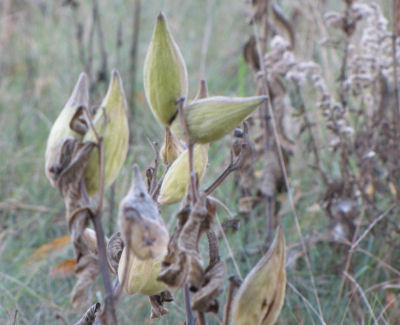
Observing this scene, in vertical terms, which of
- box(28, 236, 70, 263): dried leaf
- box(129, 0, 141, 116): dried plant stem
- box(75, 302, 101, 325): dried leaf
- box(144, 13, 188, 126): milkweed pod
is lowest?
box(28, 236, 70, 263): dried leaf

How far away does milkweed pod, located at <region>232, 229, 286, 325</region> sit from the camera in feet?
1.51

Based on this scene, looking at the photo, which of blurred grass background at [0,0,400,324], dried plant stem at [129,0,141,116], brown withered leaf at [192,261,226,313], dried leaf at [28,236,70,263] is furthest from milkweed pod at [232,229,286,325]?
dried plant stem at [129,0,141,116]

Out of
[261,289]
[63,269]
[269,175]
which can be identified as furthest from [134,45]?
[261,289]

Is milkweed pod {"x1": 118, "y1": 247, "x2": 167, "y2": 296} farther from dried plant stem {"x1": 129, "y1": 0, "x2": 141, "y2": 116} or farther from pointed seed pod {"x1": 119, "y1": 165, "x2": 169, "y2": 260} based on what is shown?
dried plant stem {"x1": 129, "y1": 0, "x2": 141, "y2": 116}

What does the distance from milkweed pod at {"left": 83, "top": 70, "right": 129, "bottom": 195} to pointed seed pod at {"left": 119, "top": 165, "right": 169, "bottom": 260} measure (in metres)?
0.04

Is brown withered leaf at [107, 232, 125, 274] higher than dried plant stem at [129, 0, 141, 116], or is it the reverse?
dried plant stem at [129, 0, 141, 116]

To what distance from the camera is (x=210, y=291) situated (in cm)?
43

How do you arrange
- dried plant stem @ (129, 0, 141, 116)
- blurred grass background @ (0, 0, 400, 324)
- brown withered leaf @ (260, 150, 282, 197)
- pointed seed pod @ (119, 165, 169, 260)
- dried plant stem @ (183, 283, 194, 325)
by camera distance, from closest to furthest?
pointed seed pod @ (119, 165, 169, 260) → dried plant stem @ (183, 283, 194, 325) → blurred grass background @ (0, 0, 400, 324) → brown withered leaf @ (260, 150, 282, 197) → dried plant stem @ (129, 0, 141, 116)

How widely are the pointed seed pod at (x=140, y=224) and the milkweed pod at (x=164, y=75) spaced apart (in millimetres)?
82

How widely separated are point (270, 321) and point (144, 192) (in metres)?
0.18

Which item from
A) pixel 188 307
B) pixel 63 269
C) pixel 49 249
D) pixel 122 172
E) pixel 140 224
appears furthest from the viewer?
pixel 122 172

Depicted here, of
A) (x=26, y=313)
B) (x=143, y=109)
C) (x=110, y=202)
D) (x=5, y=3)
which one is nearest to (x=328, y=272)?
(x=110, y=202)

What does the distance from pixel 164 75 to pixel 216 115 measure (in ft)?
0.22

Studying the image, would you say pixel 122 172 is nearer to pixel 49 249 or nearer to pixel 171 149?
pixel 49 249
